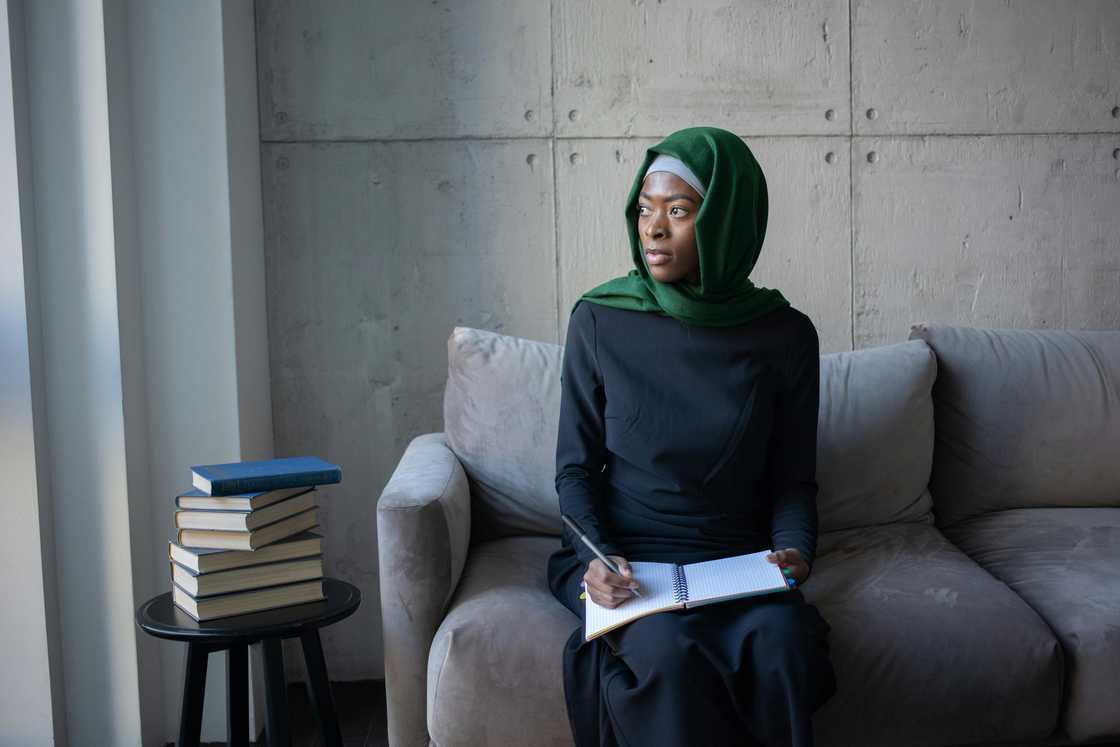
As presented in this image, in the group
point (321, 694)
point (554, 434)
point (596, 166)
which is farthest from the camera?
Answer: point (596, 166)

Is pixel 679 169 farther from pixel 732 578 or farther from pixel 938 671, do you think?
pixel 938 671

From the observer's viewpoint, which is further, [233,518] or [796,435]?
[796,435]

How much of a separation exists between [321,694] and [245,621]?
24 cm

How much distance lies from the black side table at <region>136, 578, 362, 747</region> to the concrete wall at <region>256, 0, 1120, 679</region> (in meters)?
0.99

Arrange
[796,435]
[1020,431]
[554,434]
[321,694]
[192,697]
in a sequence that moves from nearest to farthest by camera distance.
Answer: [192,697]
[321,694]
[796,435]
[554,434]
[1020,431]

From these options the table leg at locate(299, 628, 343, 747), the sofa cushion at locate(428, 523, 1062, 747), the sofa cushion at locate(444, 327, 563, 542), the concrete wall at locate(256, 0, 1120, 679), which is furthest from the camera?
the concrete wall at locate(256, 0, 1120, 679)

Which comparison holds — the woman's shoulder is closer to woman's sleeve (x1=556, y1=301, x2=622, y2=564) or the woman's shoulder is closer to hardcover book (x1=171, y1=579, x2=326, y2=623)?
woman's sleeve (x1=556, y1=301, x2=622, y2=564)

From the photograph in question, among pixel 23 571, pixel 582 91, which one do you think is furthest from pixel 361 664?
pixel 582 91

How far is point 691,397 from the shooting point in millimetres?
1927

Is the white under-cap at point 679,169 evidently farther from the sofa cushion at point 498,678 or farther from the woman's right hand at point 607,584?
the sofa cushion at point 498,678

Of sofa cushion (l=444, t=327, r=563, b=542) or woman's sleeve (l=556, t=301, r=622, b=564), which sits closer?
woman's sleeve (l=556, t=301, r=622, b=564)

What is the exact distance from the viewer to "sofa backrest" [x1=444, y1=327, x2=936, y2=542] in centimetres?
233

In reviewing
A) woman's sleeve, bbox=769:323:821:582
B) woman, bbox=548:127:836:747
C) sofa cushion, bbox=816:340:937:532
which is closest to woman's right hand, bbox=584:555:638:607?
woman, bbox=548:127:836:747

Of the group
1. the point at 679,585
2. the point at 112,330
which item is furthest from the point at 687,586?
the point at 112,330
